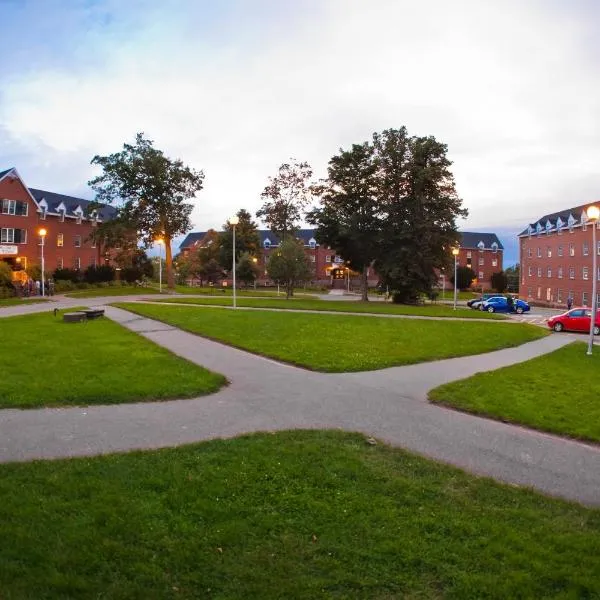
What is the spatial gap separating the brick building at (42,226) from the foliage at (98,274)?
11.8ft

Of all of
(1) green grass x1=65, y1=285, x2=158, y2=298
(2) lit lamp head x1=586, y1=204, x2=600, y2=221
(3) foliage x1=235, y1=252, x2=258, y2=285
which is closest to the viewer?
(2) lit lamp head x1=586, y1=204, x2=600, y2=221

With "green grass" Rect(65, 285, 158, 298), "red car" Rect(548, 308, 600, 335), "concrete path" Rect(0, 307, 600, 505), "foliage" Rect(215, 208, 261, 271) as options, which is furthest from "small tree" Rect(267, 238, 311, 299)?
"concrete path" Rect(0, 307, 600, 505)

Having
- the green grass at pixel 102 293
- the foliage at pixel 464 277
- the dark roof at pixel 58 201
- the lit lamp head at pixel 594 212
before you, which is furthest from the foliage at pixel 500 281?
the lit lamp head at pixel 594 212

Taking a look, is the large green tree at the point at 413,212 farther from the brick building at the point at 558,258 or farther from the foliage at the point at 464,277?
the foliage at the point at 464,277

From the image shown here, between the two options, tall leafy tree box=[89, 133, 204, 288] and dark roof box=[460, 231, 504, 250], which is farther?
dark roof box=[460, 231, 504, 250]

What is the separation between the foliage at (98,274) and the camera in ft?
207

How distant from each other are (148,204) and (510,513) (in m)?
57.0

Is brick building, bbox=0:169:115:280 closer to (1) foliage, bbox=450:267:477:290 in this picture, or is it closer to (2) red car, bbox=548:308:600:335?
(2) red car, bbox=548:308:600:335

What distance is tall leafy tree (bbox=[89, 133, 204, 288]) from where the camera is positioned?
184 feet

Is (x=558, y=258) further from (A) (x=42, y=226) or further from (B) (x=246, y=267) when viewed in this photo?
(A) (x=42, y=226)

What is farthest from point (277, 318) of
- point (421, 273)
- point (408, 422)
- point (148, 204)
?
point (148, 204)

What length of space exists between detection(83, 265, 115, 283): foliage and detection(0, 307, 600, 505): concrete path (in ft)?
182

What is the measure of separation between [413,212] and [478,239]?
3251 inches

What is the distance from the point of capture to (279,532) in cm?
475
